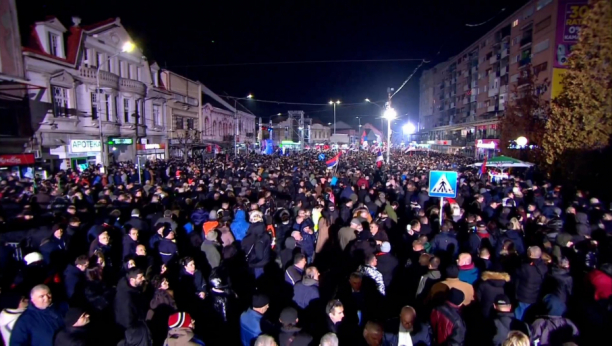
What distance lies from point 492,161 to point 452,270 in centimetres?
1540

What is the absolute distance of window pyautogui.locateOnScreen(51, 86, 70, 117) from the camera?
21.5 metres

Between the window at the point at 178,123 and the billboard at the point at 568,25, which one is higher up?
the billboard at the point at 568,25

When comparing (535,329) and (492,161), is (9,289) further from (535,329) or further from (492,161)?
(492,161)

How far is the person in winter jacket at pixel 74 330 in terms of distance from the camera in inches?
147

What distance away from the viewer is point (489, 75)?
56.1 meters

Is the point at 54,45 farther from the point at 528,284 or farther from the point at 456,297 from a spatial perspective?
the point at 528,284

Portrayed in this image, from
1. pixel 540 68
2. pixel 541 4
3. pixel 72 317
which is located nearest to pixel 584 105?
pixel 72 317

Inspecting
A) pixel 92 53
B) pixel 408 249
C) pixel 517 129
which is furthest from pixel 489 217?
pixel 92 53

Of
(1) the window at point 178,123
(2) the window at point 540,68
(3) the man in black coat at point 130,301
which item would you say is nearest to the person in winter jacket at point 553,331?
(3) the man in black coat at point 130,301

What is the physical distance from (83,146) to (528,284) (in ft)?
72.0

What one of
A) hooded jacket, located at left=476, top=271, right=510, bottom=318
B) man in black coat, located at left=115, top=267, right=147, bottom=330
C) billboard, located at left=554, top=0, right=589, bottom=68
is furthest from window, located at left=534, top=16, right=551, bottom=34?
man in black coat, located at left=115, top=267, right=147, bottom=330

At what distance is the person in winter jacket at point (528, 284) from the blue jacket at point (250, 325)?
3748mm

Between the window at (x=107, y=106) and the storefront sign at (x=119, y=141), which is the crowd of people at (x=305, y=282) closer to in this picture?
the storefront sign at (x=119, y=141)

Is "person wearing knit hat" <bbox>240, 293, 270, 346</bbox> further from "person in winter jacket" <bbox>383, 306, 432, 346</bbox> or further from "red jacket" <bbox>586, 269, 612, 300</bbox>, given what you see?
"red jacket" <bbox>586, 269, 612, 300</bbox>
